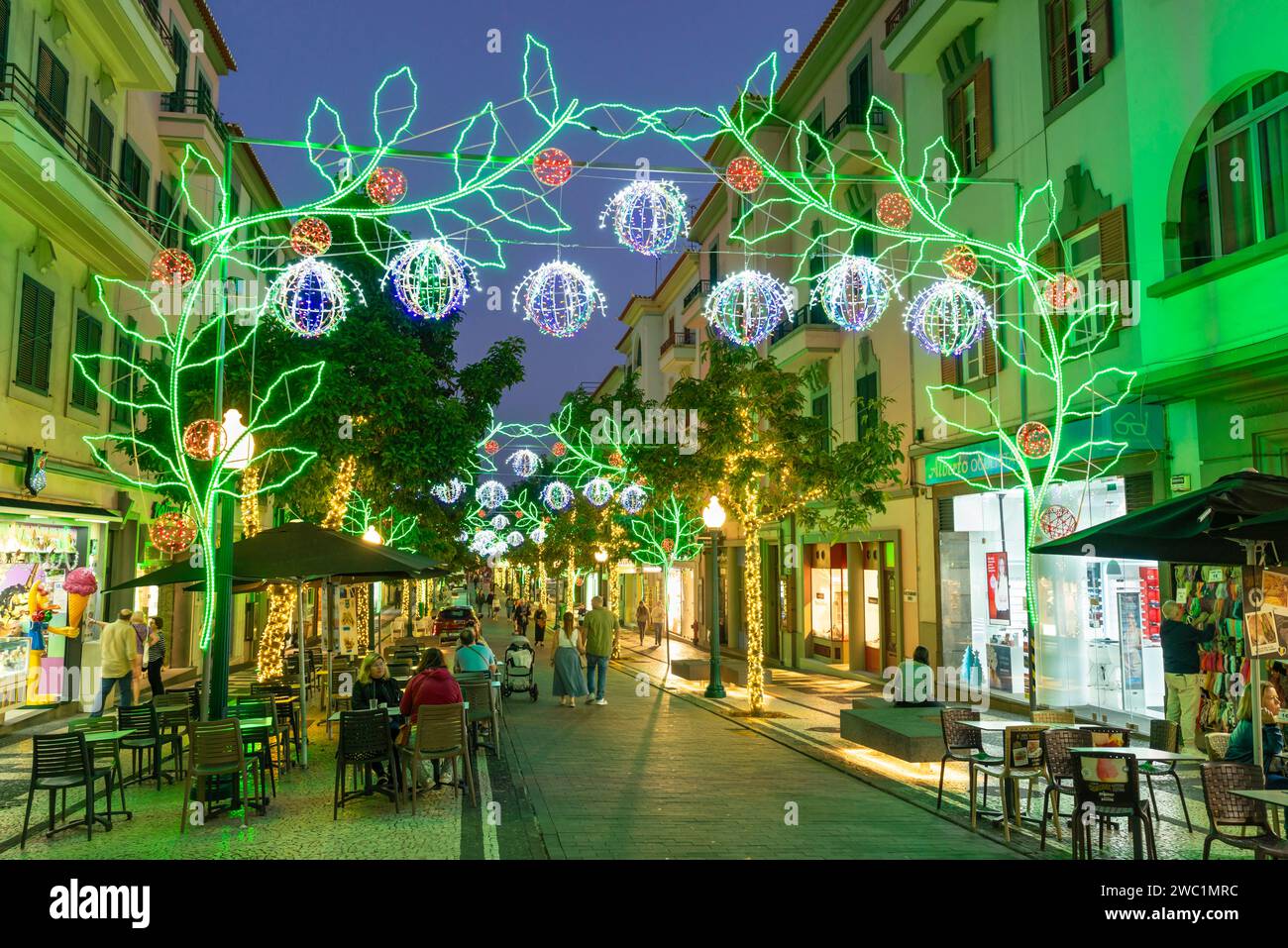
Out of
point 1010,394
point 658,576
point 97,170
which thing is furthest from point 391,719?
point 658,576

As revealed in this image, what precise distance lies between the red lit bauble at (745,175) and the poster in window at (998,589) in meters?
9.16

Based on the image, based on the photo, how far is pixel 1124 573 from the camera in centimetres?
1473

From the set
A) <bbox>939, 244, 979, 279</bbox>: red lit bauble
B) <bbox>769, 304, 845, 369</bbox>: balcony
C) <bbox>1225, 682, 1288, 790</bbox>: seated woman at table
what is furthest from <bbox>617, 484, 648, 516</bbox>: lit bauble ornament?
<bbox>1225, 682, 1288, 790</bbox>: seated woman at table

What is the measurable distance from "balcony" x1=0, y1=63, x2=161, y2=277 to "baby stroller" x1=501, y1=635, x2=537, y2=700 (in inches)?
401

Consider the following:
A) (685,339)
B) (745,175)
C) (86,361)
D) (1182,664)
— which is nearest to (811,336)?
(745,175)

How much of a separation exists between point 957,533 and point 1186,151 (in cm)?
814

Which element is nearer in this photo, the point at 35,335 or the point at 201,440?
the point at 201,440

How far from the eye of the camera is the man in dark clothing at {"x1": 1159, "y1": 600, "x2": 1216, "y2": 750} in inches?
480

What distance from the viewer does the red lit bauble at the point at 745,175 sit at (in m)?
11.3

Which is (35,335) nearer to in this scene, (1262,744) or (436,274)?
(436,274)

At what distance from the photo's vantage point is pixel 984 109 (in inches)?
719

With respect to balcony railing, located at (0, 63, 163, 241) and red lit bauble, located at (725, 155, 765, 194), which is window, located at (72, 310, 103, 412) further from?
red lit bauble, located at (725, 155, 765, 194)

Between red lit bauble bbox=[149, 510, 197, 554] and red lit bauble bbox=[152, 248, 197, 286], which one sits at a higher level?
red lit bauble bbox=[152, 248, 197, 286]

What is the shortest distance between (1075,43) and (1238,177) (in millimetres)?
4468
